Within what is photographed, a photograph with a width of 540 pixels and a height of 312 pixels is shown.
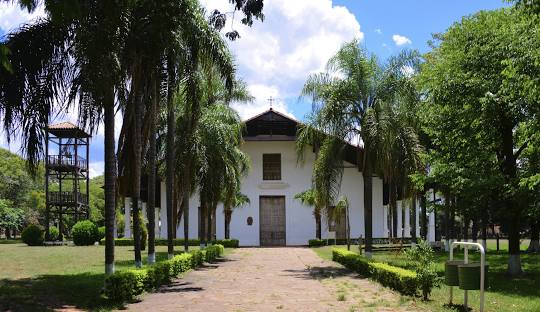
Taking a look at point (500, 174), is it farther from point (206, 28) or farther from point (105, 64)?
point (105, 64)

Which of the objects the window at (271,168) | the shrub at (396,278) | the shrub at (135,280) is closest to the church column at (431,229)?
the window at (271,168)

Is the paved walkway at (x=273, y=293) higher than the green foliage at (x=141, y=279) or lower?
lower

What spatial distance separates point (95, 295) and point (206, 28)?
7433 mm

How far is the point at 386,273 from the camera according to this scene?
1301cm

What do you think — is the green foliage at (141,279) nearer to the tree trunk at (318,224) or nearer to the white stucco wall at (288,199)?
the tree trunk at (318,224)

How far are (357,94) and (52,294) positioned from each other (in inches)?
436

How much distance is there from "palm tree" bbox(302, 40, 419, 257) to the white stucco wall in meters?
21.2

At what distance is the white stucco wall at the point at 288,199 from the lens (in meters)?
39.6

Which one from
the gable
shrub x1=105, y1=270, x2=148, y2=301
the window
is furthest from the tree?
the window

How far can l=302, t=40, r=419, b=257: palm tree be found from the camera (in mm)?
18016

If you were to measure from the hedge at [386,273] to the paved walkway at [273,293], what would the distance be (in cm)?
23

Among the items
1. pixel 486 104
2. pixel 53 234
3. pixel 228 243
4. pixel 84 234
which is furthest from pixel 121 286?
pixel 53 234

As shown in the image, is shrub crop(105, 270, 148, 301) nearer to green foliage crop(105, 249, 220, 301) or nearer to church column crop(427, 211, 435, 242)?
green foliage crop(105, 249, 220, 301)

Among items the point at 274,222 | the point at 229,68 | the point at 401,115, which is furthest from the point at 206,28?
the point at 274,222
